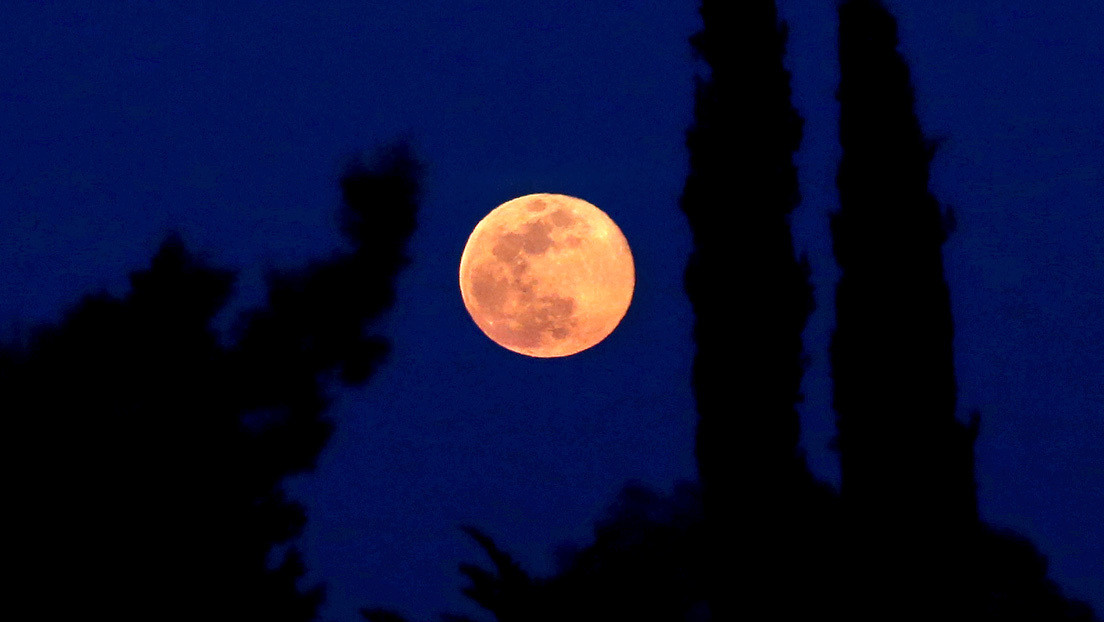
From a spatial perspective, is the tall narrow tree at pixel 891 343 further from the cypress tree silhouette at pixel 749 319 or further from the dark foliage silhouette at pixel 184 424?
the dark foliage silhouette at pixel 184 424

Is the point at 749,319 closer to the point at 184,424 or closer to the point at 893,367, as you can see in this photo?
the point at 893,367

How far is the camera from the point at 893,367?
34.1 ft

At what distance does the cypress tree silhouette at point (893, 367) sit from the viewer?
10.1 metres

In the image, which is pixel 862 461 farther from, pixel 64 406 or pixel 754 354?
pixel 64 406

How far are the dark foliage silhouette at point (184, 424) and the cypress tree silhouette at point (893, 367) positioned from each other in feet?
16.6

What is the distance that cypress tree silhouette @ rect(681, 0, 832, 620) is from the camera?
33.8 ft

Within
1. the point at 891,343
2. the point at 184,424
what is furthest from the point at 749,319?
the point at 184,424

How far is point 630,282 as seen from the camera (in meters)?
12.4

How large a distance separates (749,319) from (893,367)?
62.4 inches

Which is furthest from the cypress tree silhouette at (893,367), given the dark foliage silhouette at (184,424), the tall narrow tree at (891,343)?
the dark foliage silhouette at (184,424)

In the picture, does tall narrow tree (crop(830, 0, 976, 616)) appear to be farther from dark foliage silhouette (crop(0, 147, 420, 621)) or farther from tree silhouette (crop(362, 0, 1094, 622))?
dark foliage silhouette (crop(0, 147, 420, 621))

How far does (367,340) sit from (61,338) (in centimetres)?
282

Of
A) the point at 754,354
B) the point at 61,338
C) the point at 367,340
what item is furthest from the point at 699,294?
the point at 61,338

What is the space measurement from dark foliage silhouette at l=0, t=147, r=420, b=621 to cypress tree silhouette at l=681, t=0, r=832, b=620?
3.64m
